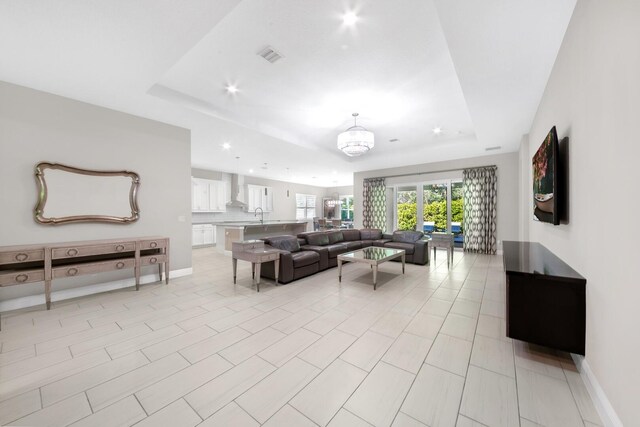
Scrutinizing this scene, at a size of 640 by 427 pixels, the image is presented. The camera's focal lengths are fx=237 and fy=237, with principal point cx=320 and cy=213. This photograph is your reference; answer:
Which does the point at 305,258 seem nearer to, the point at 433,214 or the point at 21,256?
the point at 21,256

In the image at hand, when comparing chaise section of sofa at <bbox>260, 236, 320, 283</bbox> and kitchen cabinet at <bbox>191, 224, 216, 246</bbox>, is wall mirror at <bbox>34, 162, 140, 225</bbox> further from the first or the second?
kitchen cabinet at <bbox>191, 224, 216, 246</bbox>

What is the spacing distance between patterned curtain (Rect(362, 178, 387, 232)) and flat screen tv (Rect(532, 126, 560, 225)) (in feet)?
18.4

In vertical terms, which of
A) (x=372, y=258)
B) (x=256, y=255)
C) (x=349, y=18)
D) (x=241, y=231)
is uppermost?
(x=349, y=18)

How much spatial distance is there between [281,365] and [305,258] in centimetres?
247

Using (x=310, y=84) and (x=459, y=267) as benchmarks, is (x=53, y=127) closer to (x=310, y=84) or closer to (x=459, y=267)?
(x=310, y=84)

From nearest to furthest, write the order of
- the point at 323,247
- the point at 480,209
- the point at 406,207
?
the point at 323,247
the point at 480,209
the point at 406,207

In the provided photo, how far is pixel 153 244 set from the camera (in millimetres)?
3781

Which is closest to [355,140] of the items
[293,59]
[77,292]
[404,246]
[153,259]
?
[293,59]

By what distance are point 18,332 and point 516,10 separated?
5431 millimetres

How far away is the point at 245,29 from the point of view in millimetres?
2227

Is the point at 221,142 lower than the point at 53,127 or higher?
higher

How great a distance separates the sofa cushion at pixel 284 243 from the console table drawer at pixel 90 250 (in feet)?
6.89

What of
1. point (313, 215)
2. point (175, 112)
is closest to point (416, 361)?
point (175, 112)

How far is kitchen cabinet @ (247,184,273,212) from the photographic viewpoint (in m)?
9.92
